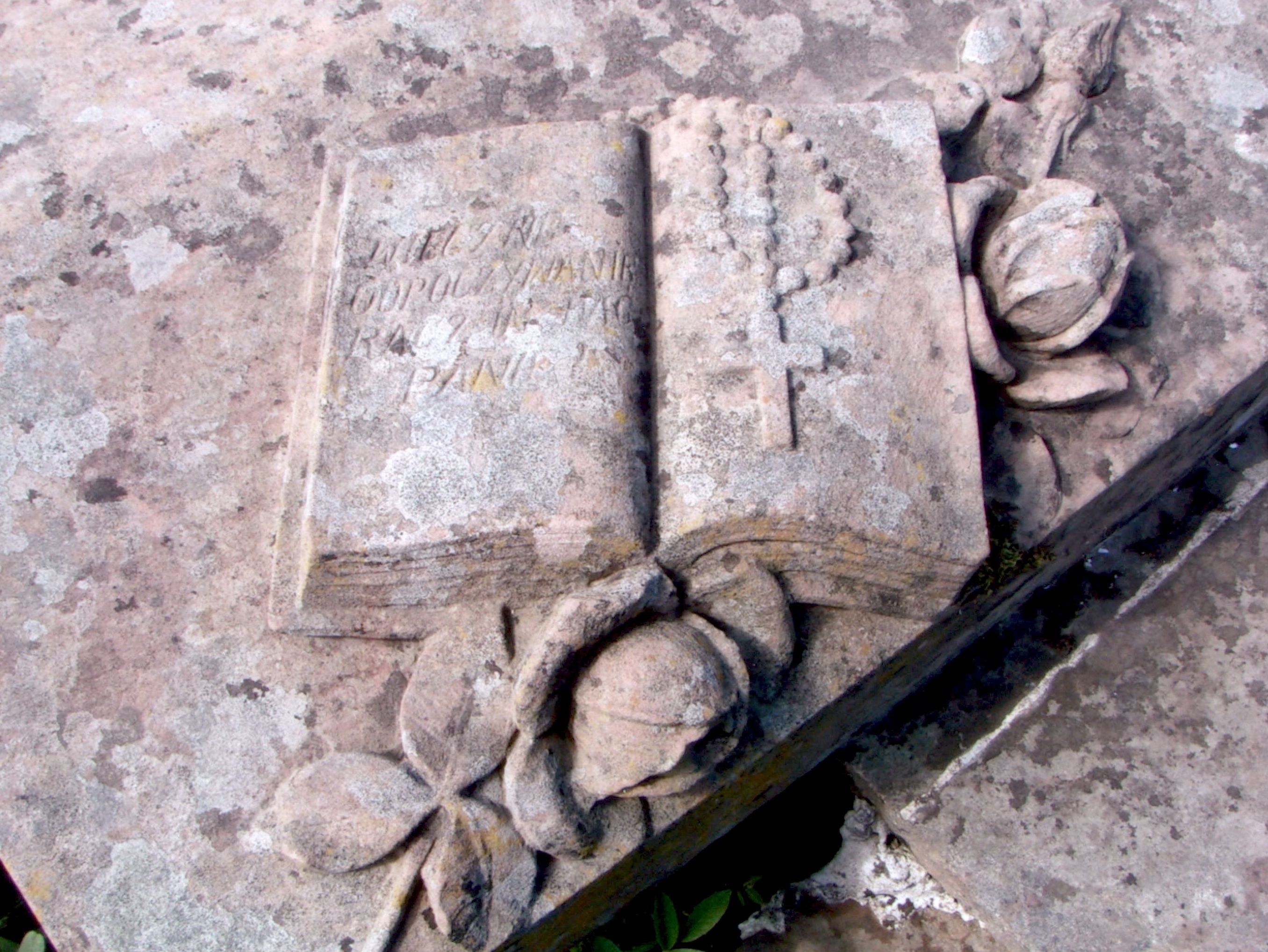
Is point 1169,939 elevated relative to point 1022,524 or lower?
lower

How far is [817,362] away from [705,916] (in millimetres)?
1512

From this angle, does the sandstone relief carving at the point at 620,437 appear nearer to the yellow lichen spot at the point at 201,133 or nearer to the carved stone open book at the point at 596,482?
the carved stone open book at the point at 596,482

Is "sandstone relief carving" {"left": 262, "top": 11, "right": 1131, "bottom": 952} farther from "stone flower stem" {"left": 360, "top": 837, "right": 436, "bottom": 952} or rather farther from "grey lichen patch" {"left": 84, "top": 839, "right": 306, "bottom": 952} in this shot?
"grey lichen patch" {"left": 84, "top": 839, "right": 306, "bottom": 952}

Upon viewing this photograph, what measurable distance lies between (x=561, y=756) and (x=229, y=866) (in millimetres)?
632

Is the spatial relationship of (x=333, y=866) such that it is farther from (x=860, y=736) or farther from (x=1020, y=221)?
(x=1020, y=221)

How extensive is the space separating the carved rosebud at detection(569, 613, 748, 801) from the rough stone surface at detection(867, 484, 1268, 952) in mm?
1102

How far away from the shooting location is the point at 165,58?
2.78m

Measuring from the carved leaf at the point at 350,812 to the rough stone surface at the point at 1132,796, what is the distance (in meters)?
1.45

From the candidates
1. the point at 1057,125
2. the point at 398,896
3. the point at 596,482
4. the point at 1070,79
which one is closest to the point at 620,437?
the point at 596,482

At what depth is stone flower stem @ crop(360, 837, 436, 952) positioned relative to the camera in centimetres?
187

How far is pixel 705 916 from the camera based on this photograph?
2.73 meters

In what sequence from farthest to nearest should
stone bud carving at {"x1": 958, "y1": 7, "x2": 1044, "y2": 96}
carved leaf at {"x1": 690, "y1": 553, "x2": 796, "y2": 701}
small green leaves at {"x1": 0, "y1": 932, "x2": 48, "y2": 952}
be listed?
1. stone bud carving at {"x1": 958, "y1": 7, "x2": 1044, "y2": 96}
2. small green leaves at {"x1": 0, "y1": 932, "x2": 48, "y2": 952}
3. carved leaf at {"x1": 690, "y1": 553, "x2": 796, "y2": 701}

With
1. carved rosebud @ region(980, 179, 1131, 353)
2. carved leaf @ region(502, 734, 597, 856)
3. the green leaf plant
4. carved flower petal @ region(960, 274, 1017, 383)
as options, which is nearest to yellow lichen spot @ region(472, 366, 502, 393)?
carved leaf @ region(502, 734, 597, 856)

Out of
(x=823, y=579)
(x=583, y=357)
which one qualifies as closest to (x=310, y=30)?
(x=583, y=357)
